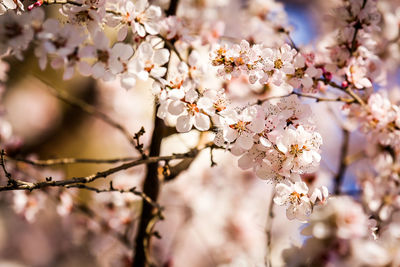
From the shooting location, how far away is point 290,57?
0.58 meters

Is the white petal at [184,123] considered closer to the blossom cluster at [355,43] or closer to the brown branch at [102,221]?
the blossom cluster at [355,43]

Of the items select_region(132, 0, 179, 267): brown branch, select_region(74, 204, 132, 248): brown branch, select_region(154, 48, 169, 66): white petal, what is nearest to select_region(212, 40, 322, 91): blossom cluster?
select_region(154, 48, 169, 66): white petal

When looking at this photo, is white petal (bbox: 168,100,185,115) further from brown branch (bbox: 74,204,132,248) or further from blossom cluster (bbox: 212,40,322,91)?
brown branch (bbox: 74,204,132,248)

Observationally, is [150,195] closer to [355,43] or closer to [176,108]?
[176,108]

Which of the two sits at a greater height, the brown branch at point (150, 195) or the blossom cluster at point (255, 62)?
the blossom cluster at point (255, 62)

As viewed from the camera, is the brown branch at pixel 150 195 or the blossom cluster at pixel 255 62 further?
the brown branch at pixel 150 195

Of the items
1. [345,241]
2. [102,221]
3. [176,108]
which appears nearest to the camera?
[345,241]

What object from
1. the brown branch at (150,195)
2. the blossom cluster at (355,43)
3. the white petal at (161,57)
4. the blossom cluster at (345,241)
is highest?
the blossom cluster at (355,43)

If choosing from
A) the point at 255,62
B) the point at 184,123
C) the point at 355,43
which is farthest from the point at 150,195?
the point at 355,43

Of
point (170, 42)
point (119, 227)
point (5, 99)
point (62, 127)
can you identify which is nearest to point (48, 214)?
point (62, 127)

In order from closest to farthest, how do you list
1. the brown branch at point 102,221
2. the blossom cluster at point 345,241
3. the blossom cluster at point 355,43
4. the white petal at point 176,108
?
the blossom cluster at point 345,241
the white petal at point 176,108
the blossom cluster at point 355,43
the brown branch at point 102,221

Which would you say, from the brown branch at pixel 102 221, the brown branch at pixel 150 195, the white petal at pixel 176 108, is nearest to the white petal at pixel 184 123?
the white petal at pixel 176 108

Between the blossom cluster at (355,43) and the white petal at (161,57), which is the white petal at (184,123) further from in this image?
the blossom cluster at (355,43)


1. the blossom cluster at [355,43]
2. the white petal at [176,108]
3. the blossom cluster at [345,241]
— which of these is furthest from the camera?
the blossom cluster at [355,43]
